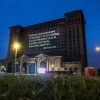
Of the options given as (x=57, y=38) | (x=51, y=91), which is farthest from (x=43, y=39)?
(x=51, y=91)

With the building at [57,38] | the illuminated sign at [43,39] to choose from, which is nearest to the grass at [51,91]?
the building at [57,38]

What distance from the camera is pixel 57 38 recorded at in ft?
341

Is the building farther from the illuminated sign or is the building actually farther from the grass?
the grass

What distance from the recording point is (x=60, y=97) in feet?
11.8

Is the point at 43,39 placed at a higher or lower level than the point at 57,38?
higher

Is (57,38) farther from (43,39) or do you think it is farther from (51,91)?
(51,91)

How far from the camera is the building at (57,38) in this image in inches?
3526

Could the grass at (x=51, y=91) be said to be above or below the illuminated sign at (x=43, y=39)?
below

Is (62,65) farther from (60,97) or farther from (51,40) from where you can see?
(60,97)

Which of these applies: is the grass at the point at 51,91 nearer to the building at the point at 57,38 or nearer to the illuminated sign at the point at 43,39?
the building at the point at 57,38

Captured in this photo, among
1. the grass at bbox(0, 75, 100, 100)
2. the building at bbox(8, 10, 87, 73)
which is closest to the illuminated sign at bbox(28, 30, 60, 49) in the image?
the building at bbox(8, 10, 87, 73)

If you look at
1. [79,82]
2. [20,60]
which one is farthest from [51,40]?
[79,82]

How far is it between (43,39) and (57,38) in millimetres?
12884

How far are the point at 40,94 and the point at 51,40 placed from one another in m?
103
